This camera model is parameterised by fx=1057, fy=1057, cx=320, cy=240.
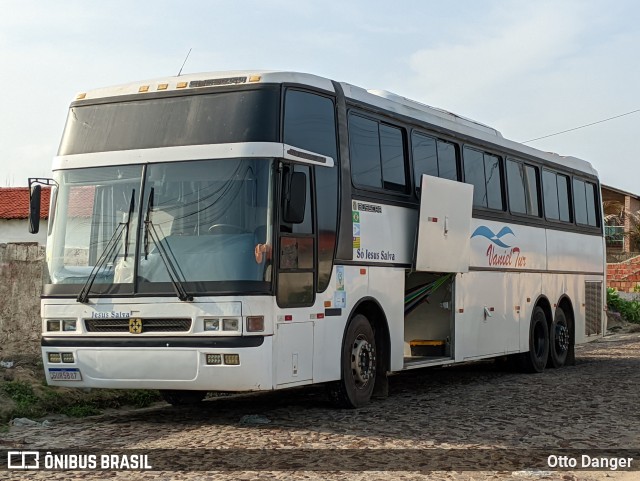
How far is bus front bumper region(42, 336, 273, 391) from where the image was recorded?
10.1 metres

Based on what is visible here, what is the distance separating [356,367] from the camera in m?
11.9

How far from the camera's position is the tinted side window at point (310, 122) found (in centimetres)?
1082

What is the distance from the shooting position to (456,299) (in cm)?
1462

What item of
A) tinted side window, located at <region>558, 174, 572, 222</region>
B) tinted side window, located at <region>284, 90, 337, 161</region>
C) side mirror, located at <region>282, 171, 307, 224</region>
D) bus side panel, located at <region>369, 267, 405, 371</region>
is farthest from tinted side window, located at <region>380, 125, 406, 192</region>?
tinted side window, located at <region>558, 174, 572, 222</region>

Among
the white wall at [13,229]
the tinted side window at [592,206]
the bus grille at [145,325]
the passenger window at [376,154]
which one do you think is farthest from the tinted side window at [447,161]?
the white wall at [13,229]

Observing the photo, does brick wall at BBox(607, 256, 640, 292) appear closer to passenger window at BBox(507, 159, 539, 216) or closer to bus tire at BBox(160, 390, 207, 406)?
passenger window at BBox(507, 159, 539, 216)

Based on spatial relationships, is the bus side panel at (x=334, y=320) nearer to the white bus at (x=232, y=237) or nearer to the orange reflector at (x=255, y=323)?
the white bus at (x=232, y=237)

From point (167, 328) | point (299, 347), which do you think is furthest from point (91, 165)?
point (299, 347)

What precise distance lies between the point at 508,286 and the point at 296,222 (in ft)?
22.8

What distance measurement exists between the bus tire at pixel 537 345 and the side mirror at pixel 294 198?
830 centimetres

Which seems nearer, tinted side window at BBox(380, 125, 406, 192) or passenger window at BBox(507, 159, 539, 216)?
tinted side window at BBox(380, 125, 406, 192)

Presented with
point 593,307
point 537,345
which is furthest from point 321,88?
point 593,307

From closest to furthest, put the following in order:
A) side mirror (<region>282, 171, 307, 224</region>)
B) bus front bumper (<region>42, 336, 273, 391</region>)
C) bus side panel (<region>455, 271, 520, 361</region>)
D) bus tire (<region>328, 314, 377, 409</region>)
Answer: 1. bus front bumper (<region>42, 336, 273, 391</region>)
2. side mirror (<region>282, 171, 307, 224</region>)
3. bus tire (<region>328, 314, 377, 409</region>)
4. bus side panel (<region>455, 271, 520, 361</region>)

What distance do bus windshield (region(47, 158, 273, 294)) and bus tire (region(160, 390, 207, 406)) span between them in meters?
2.32
